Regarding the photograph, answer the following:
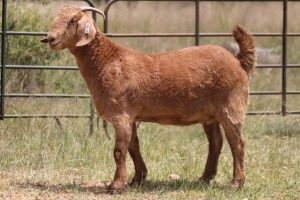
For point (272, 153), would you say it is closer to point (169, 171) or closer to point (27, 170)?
point (169, 171)

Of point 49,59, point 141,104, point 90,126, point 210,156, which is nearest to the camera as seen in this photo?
point 141,104

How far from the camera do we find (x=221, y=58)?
8148 millimetres

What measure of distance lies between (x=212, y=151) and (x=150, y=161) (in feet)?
3.71

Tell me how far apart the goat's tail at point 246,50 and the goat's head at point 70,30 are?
1.53 metres

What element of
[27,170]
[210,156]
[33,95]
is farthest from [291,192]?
[33,95]

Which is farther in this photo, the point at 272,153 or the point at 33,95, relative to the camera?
the point at 33,95

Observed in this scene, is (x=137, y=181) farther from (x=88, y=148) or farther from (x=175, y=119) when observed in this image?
(x=88, y=148)

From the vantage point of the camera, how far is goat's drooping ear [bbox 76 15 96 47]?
25.8 ft

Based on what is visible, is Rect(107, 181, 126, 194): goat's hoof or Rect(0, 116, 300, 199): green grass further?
Rect(0, 116, 300, 199): green grass

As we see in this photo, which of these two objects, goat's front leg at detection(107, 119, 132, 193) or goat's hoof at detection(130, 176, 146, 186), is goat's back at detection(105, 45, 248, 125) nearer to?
goat's front leg at detection(107, 119, 132, 193)

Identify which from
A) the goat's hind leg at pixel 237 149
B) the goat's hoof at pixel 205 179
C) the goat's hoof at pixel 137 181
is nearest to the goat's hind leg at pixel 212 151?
the goat's hoof at pixel 205 179

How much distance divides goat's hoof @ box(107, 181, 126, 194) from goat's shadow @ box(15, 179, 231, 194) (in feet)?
0.23

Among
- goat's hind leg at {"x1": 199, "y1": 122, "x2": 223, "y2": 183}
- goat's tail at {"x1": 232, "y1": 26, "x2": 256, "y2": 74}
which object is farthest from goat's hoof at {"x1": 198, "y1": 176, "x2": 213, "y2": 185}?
goat's tail at {"x1": 232, "y1": 26, "x2": 256, "y2": 74}

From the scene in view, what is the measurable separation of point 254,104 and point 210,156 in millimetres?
4482
